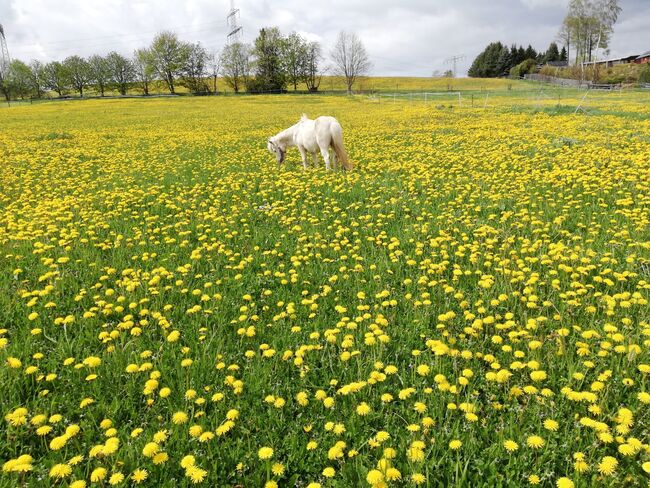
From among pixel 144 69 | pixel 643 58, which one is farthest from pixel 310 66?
pixel 643 58

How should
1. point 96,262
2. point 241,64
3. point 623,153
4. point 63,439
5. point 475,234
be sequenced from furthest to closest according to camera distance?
1. point 241,64
2. point 623,153
3. point 475,234
4. point 96,262
5. point 63,439

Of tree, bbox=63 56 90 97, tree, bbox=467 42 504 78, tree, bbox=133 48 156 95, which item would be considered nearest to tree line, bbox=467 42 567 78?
Result: tree, bbox=467 42 504 78

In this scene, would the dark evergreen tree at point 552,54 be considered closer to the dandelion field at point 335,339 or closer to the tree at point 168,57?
the tree at point 168,57

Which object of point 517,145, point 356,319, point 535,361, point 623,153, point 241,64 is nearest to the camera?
point 535,361

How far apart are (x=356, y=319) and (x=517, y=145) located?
1292cm

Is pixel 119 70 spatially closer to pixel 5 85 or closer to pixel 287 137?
pixel 5 85

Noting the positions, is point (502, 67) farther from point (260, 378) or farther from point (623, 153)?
point (260, 378)

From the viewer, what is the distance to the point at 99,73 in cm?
10650

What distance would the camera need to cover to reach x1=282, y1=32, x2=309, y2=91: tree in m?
99.8

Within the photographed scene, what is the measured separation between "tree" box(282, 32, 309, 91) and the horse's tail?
9449 cm

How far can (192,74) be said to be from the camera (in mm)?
106312

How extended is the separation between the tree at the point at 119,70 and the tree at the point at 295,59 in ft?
143

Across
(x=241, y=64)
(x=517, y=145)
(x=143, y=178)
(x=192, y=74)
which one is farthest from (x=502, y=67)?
(x=143, y=178)

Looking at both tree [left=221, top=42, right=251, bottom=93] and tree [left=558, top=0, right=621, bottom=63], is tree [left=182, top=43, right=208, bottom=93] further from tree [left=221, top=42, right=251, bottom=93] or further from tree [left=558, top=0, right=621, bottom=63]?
tree [left=558, top=0, right=621, bottom=63]
